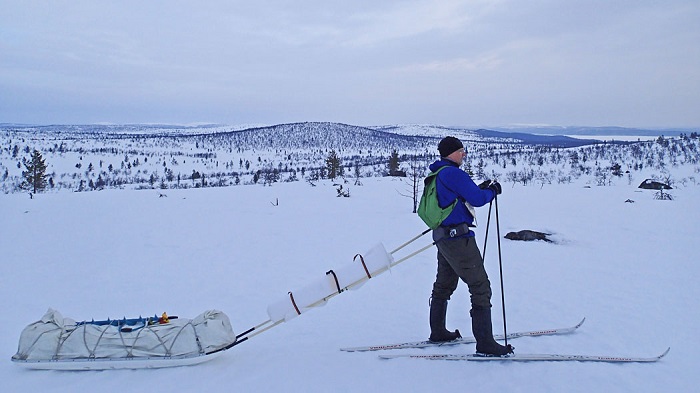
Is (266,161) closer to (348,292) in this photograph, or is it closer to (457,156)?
(348,292)

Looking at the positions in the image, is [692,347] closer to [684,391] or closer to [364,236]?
[684,391]

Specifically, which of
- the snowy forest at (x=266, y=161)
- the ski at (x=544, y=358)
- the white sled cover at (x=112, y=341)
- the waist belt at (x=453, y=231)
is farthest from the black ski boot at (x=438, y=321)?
the snowy forest at (x=266, y=161)

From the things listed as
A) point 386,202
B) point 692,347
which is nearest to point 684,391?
point 692,347

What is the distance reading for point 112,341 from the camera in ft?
13.8

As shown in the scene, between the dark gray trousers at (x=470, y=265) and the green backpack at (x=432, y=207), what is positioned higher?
the green backpack at (x=432, y=207)

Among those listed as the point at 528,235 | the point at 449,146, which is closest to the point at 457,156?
the point at 449,146

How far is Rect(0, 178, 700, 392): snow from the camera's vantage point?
3.96m

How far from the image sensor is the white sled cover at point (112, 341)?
13.5 ft

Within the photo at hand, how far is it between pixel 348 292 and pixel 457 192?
171 inches

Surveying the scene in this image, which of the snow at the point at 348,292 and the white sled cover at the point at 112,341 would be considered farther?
the white sled cover at the point at 112,341

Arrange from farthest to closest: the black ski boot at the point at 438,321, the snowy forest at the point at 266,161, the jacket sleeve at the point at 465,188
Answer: the snowy forest at the point at 266,161 < the black ski boot at the point at 438,321 < the jacket sleeve at the point at 465,188

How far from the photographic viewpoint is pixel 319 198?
76.9 feet

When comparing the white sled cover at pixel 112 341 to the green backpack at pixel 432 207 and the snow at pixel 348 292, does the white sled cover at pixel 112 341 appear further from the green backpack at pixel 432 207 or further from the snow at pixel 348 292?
the green backpack at pixel 432 207

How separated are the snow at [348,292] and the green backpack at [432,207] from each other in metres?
1.46
